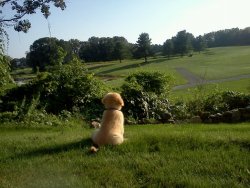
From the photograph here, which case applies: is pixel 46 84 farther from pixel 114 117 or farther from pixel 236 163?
pixel 236 163

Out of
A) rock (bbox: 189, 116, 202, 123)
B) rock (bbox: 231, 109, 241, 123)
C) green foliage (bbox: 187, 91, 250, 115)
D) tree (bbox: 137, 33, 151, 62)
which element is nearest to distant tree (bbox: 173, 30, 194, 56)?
tree (bbox: 137, 33, 151, 62)

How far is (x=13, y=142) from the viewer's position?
8.34 meters

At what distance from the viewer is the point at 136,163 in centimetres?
604

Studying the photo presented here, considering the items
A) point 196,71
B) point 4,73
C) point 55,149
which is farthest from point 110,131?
point 196,71

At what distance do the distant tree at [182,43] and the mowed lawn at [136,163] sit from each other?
10587cm

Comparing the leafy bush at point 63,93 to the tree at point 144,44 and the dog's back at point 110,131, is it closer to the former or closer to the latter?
the dog's back at point 110,131

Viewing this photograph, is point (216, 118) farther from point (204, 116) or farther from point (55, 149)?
point (55, 149)

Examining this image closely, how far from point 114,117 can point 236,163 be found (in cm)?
251

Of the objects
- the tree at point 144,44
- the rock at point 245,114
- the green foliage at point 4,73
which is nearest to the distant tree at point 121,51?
the tree at point 144,44

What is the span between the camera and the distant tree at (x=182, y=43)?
11119 cm

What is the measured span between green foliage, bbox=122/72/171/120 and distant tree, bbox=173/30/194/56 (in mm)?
97647

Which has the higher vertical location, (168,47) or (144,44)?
(144,44)

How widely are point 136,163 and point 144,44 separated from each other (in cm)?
9888

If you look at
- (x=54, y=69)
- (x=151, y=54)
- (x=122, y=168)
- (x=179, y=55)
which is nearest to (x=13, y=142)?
(x=122, y=168)
